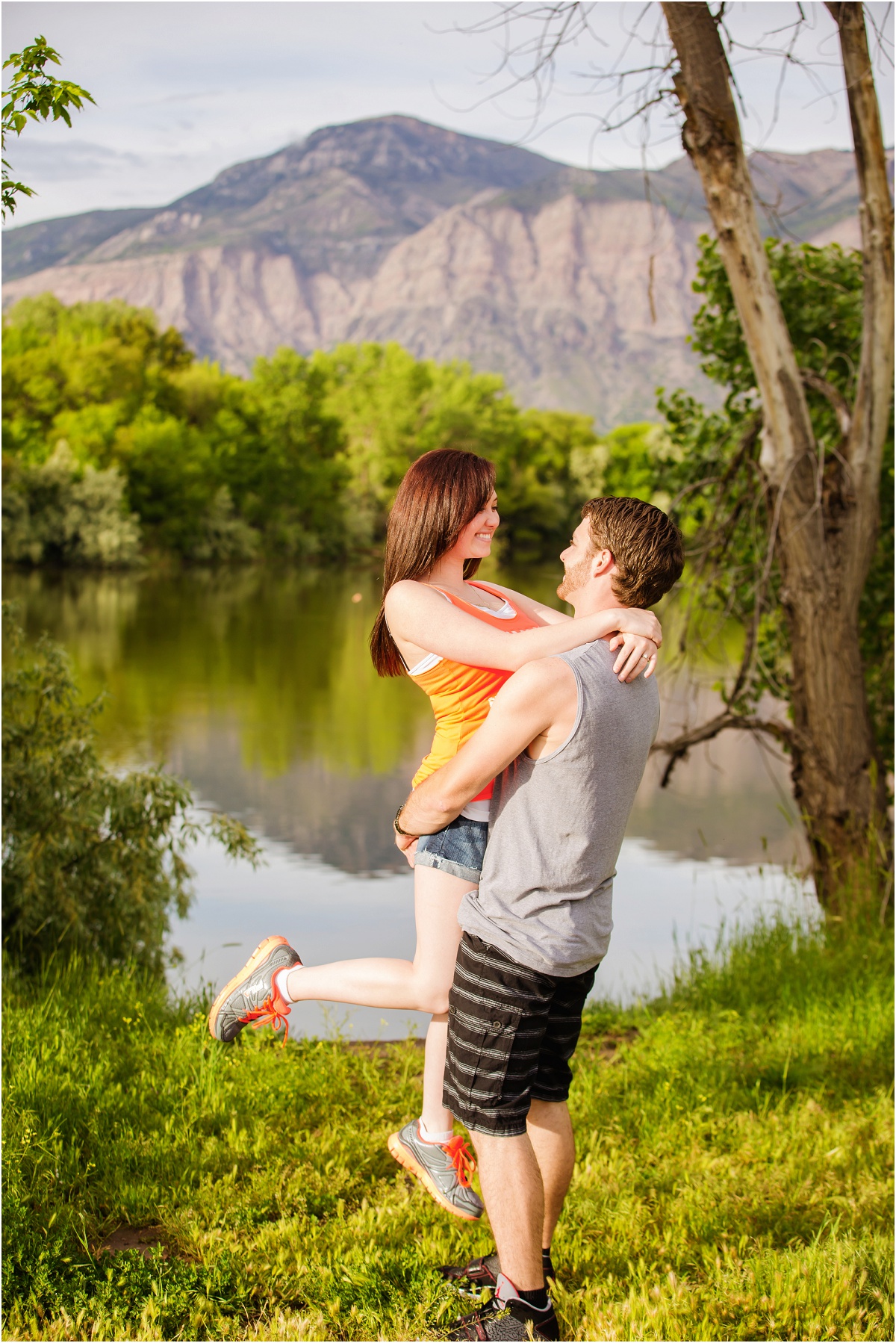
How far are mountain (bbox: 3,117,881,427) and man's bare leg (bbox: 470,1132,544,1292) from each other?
378 feet

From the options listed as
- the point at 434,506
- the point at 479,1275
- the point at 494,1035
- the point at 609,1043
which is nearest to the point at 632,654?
the point at 434,506

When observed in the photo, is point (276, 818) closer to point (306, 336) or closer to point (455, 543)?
point (455, 543)

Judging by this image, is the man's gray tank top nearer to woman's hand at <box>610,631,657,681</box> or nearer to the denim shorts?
woman's hand at <box>610,631,657,681</box>

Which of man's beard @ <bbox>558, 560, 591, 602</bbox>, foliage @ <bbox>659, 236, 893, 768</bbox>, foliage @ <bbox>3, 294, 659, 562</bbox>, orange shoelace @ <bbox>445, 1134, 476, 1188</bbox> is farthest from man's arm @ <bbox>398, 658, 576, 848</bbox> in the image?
foliage @ <bbox>3, 294, 659, 562</bbox>

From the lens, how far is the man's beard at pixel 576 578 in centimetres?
250

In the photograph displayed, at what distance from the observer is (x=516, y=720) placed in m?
2.30

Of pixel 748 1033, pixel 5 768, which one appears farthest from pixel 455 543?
pixel 5 768

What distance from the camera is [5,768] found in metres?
5.48

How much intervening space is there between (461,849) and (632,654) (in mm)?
599

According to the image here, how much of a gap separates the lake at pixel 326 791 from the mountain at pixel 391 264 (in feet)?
314

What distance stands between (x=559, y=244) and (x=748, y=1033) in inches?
7521

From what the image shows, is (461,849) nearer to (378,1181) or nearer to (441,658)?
(441,658)

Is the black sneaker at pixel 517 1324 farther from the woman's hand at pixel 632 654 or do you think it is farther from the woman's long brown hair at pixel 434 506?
the woman's long brown hair at pixel 434 506

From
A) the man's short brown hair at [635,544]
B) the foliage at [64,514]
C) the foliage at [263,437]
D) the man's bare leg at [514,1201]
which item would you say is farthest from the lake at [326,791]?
the foliage at [263,437]
